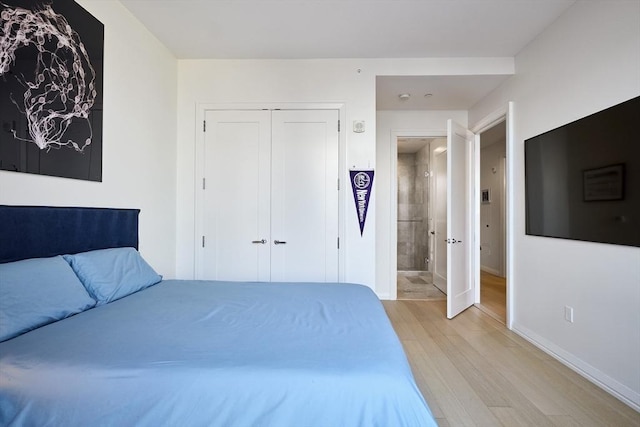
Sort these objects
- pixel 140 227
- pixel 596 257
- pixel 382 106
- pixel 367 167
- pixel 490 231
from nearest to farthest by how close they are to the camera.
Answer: pixel 596 257 < pixel 140 227 < pixel 367 167 < pixel 382 106 < pixel 490 231

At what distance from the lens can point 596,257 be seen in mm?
1975

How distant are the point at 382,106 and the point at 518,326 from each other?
304 centimetres

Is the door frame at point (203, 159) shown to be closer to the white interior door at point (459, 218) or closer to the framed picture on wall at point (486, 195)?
the white interior door at point (459, 218)

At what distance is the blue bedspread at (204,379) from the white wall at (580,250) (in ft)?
5.84

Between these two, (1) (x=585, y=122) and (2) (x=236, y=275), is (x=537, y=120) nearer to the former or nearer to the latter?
(1) (x=585, y=122)

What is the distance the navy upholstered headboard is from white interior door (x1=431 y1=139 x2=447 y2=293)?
4.12m

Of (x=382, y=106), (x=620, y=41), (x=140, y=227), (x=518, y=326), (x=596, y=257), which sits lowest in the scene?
(x=518, y=326)

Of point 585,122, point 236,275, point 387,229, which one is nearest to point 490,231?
point 387,229

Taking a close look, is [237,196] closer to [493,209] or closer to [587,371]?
[587,371]

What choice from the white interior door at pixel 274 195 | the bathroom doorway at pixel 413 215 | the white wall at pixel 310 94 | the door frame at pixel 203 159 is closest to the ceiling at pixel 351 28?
the white wall at pixel 310 94

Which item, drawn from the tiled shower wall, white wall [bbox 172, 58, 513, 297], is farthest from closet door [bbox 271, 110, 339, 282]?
the tiled shower wall

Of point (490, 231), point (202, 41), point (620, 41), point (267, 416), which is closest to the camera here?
point (267, 416)

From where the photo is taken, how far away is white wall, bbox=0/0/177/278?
172cm

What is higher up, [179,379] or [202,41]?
[202,41]
